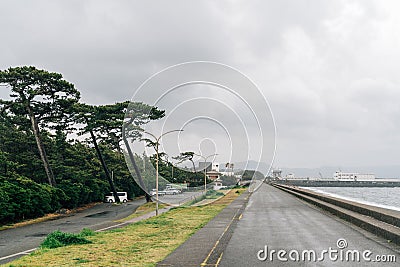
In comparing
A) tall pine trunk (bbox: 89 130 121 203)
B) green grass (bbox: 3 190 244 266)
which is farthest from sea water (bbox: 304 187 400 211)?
tall pine trunk (bbox: 89 130 121 203)

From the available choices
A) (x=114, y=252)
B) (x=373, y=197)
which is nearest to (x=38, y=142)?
(x=114, y=252)

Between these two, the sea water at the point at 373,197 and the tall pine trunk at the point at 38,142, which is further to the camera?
the tall pine trunk at the point at 38,142

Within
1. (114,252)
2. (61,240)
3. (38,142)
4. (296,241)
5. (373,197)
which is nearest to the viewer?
(114,252)

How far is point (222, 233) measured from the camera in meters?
16.3

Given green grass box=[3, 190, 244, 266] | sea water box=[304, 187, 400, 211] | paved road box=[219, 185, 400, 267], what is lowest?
green grass box=[3, 190, 244, 266]

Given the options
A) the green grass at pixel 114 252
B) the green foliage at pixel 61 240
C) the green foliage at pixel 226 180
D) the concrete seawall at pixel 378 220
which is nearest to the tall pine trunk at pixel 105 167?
the green foliage at pixel 61 240

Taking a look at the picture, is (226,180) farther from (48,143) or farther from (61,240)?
(61,240)

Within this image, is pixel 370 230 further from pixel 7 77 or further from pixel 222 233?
pixel 7 77

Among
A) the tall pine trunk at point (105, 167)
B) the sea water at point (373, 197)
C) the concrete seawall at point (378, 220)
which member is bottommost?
the concrete seawall at point (378, 220)

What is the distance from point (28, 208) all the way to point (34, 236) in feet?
36.7

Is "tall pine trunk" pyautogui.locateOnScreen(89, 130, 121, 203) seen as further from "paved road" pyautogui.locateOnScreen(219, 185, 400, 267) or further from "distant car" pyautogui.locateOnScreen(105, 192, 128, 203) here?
"paved road" pyautogui.locateOnScreen(219, 185, 400, 267)

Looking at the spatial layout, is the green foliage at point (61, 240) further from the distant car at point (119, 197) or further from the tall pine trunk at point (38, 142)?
the distant car at point (119, 197)

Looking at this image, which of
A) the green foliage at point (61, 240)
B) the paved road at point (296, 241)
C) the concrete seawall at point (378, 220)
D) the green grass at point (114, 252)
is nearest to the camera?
the paved road at point (296, 241)

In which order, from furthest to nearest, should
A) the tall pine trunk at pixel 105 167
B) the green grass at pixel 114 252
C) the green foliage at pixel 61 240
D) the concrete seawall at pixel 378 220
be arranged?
1. the tall pine trunk at pixel 105 167
2. the green foliage at pixel 61 240
3. the concrete seawall at pixel 378 220
4. the green grass at pixel 114 252
